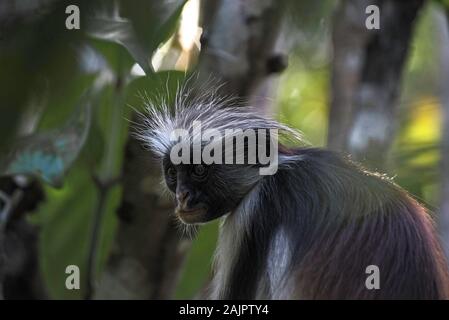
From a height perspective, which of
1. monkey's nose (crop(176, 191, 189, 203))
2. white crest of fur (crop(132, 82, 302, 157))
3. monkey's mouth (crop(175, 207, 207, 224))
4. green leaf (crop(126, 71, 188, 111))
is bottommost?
monkey's mouth (crop(175, 207, 207, 224))

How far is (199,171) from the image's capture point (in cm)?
264

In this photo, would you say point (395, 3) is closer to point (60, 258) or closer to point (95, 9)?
point (60, 258)

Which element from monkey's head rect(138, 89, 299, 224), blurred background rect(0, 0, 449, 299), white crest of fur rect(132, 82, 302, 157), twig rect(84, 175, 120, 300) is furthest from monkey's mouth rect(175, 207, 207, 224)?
twig rect(84, 175, 120, 300)

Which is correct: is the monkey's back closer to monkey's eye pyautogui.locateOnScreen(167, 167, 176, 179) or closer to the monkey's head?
the monkey's head

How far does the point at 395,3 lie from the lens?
392 cm

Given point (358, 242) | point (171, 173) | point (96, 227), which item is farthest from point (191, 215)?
point (96, 227)

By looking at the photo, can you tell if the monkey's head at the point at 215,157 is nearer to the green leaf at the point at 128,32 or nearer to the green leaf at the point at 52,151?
the green leaf at the point at 52,151

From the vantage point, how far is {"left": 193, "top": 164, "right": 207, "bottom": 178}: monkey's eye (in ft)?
8.65

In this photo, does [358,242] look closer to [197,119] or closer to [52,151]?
[197,119]

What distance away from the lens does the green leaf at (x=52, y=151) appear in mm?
2852

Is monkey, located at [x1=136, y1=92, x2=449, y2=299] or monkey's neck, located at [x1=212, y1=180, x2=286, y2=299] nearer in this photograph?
monkey, located at [x1=136, y1=92, x2=449, y2=299]

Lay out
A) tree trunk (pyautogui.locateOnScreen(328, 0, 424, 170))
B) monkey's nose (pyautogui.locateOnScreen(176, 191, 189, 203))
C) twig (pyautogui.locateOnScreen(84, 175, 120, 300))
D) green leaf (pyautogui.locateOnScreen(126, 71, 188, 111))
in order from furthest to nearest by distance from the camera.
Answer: tree trunk (pyautogui.locateOnScreen(328, 0, 424, 170)) → twig (pyautogui.locateOnScreen(84, 175, 120, 300)) → green leaf (pyautogui.locateOnScreen(126, 71, 188, 111)) → monkey's nose (pyautogui.locateOnScreen(176, 191, 189, 203))

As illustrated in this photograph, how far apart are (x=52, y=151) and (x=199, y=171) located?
699mm
